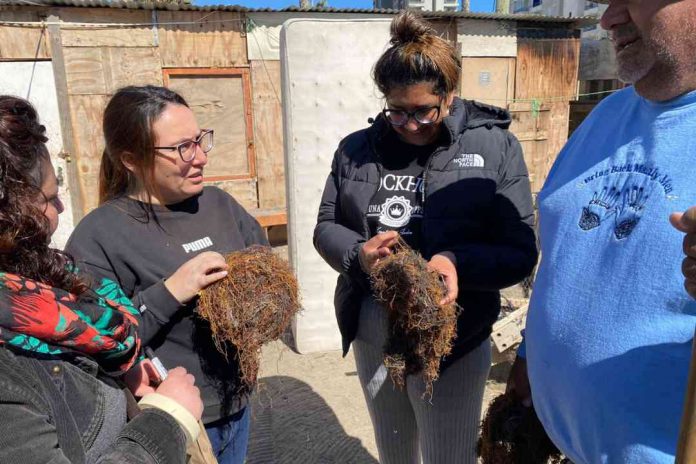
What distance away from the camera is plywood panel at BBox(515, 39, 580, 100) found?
8.97 m

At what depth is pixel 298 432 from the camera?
407 cm

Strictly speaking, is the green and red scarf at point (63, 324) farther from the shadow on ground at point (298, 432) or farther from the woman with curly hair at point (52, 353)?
the shadow on ground at point (298, 432)

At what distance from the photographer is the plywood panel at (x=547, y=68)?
8.97m

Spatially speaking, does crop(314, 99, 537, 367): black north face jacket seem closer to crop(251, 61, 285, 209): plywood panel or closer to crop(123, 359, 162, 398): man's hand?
crop(123, 359, 162, 398): man's hand

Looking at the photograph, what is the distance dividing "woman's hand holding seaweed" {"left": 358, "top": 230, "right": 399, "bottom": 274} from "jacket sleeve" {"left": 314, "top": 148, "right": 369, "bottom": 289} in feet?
0.35

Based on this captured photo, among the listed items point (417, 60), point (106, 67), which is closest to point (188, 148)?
Result: point (417, 60)

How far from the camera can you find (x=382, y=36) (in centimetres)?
482

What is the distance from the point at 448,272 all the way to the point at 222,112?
636cm

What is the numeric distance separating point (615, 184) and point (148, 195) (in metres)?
1.81

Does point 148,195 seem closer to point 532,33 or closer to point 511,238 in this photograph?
point 511,238

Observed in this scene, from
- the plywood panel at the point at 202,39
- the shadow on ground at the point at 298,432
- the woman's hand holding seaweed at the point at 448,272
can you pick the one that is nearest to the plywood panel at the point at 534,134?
the plywood panel at the point at 202,39

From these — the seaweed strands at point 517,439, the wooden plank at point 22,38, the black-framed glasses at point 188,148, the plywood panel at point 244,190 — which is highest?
the wooden plank at point 22,38

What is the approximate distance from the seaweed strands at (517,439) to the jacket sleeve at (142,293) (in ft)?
4.50

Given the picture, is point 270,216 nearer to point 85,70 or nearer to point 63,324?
point 85,70
